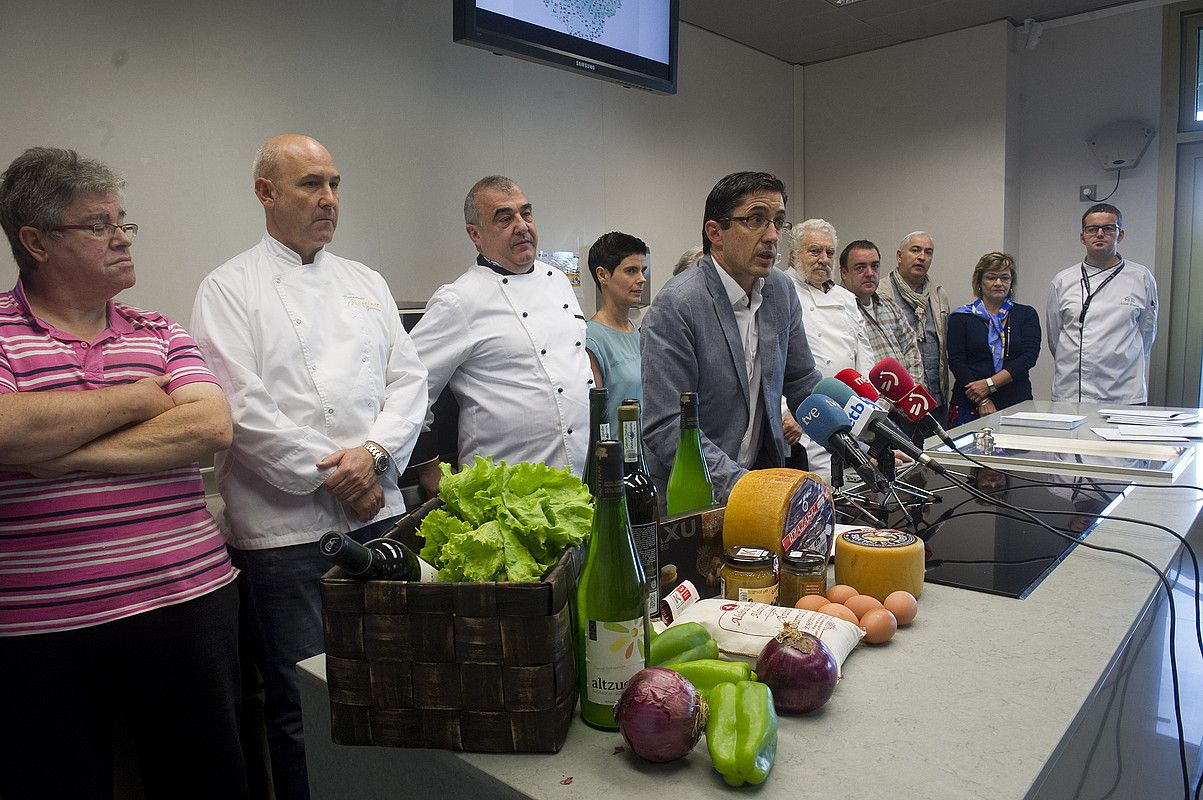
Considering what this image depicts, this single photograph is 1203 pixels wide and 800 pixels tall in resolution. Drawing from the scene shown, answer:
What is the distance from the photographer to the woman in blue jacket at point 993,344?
4703 millimetres

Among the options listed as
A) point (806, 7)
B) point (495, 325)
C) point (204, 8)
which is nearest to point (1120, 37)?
point (806, 7)

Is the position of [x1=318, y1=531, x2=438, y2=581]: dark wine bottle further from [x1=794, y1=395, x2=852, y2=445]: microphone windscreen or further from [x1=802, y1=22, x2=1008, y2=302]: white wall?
[x1=802, y1=22, x2=1008, y2=302]: white wall

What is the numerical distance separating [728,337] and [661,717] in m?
1.27

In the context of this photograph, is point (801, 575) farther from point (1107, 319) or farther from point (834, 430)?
point (1107, 319)

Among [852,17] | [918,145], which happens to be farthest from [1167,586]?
[918,145]

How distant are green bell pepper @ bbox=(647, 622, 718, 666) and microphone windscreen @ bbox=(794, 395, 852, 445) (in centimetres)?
59

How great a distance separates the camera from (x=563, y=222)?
435 centimetres

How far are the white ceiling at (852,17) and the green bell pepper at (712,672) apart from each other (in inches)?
187

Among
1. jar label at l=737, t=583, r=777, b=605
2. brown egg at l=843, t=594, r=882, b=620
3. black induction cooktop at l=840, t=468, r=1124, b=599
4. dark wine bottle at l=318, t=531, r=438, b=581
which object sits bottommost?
black induction cooktop at l=840, t=468, r=1124, b=599

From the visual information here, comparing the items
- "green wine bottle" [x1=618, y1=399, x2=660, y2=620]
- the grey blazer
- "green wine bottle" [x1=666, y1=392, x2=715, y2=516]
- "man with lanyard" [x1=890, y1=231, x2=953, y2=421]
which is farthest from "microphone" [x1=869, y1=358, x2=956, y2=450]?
"man with lanyard" [x1=890, y1=231, x2=953, y2=421]

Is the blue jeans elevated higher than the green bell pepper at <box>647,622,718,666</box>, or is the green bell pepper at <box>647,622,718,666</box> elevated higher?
the green bell pepper at <box>647,622,718,666</box>

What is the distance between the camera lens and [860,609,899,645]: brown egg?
1.02 metres

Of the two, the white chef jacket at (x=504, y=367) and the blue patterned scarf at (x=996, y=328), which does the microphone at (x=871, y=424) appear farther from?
the blue patterned scarf at (x=996, y=328)

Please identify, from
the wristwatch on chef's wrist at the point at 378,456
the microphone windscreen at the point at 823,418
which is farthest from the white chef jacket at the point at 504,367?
the microphone windscreen at the point at 823,418
